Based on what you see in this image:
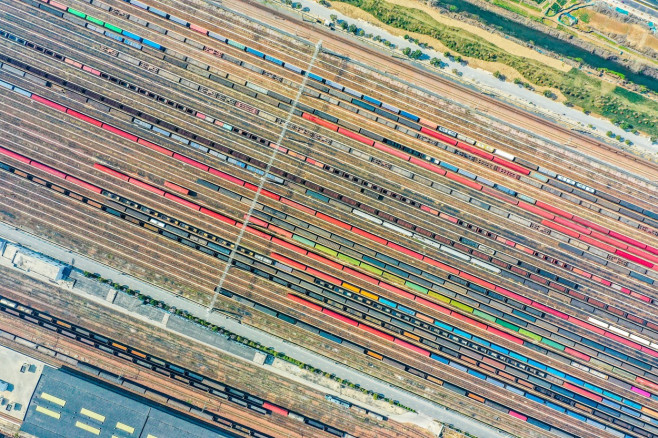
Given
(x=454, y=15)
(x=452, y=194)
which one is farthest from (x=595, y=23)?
(x=452, y=194)

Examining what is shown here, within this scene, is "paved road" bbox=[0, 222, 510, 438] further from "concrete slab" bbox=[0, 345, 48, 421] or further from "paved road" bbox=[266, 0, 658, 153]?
"paved road" bbox=[266, 0, 658, 153]

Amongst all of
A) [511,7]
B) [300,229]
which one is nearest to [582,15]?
[511,7]

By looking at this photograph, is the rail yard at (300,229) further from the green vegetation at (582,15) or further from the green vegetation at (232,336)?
the green vegetation at (582,15)

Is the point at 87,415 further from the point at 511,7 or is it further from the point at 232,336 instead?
the point at 511,7

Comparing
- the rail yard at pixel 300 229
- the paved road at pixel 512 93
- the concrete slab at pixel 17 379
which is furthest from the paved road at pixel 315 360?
the paved road at pixel 512 93

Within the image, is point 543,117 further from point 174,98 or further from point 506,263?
point 174,98

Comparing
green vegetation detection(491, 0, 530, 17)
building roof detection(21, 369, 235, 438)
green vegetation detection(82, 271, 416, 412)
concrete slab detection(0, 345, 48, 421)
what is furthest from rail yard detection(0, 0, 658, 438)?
green vegetation detection(491, 0, 530, 17)
